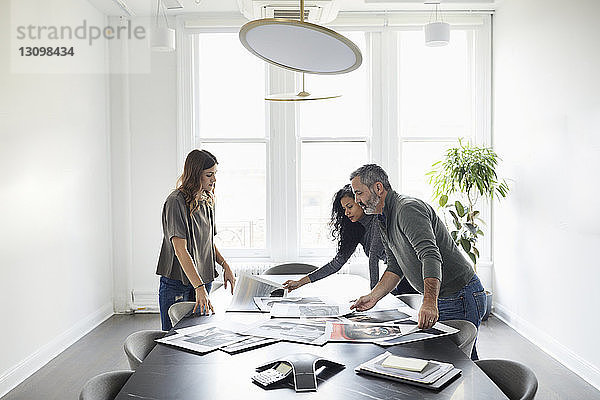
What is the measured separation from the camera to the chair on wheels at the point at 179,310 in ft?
10.3

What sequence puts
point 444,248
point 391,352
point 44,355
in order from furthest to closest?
point 44,355 → point 444,248 → point 391,352

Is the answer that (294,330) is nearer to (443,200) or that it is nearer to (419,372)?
(419,372)

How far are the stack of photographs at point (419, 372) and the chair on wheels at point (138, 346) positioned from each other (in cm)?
94

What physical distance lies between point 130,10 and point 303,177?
2.44m

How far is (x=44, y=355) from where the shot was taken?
4688mm

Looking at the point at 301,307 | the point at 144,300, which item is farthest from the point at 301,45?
the point at 144,300

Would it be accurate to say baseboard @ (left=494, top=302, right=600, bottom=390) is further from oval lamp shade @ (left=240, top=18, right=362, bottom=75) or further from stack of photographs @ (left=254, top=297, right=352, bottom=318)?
oval lamp shade @ (left=240, top=18, right=362, bottom=75)

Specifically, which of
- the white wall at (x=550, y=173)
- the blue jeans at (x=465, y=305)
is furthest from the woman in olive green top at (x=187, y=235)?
the white wall at (x=550, y=173)

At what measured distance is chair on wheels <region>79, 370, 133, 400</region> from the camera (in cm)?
201

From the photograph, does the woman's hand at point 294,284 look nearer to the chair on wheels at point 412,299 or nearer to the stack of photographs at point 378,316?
the chair on wheels at point 412,299

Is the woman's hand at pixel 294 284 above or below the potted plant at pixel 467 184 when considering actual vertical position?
below

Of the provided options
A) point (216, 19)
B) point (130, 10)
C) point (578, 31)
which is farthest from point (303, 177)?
point (578, 31)

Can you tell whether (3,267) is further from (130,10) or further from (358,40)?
(358,40)

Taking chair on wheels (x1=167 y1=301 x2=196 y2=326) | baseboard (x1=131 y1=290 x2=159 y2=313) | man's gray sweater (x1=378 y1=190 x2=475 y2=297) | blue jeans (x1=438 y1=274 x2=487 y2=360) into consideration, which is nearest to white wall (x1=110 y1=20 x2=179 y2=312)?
baseboard (x1=131 y1=290 x2=159 y2=313)
